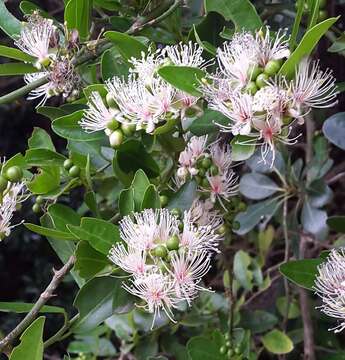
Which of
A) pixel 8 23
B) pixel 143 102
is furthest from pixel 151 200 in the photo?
pixel 8 23

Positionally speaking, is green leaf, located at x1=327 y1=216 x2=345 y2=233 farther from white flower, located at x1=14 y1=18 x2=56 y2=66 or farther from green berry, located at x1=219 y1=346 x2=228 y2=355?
white flower, located at x1=14 y1=18 x2=56 y2=66

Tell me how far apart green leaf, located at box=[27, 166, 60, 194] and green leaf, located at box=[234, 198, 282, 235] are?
2.14 feet

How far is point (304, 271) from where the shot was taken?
3.69ft

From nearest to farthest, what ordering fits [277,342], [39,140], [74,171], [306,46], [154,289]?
[306,46] < [154,289] < [74,171] < [39,140] < [277,342]

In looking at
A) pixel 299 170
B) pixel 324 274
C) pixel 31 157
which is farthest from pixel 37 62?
pixel 299 170

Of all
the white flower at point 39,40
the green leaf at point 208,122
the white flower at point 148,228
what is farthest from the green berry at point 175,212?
the white flower at point 39,40

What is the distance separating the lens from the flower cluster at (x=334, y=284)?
3.39 ft

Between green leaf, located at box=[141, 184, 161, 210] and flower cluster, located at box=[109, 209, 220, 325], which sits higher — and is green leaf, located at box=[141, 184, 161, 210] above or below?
above

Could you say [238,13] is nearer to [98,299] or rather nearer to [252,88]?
[252,88]

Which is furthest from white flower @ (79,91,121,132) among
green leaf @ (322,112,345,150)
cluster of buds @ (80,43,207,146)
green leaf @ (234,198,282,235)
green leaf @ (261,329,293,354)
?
green leaf @ (261,329,293,354)

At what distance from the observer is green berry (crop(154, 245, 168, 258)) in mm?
1044

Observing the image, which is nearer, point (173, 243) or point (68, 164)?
point (173, 243)

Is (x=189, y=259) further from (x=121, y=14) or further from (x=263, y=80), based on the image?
(x=121, y=14)

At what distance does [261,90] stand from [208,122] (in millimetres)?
161
